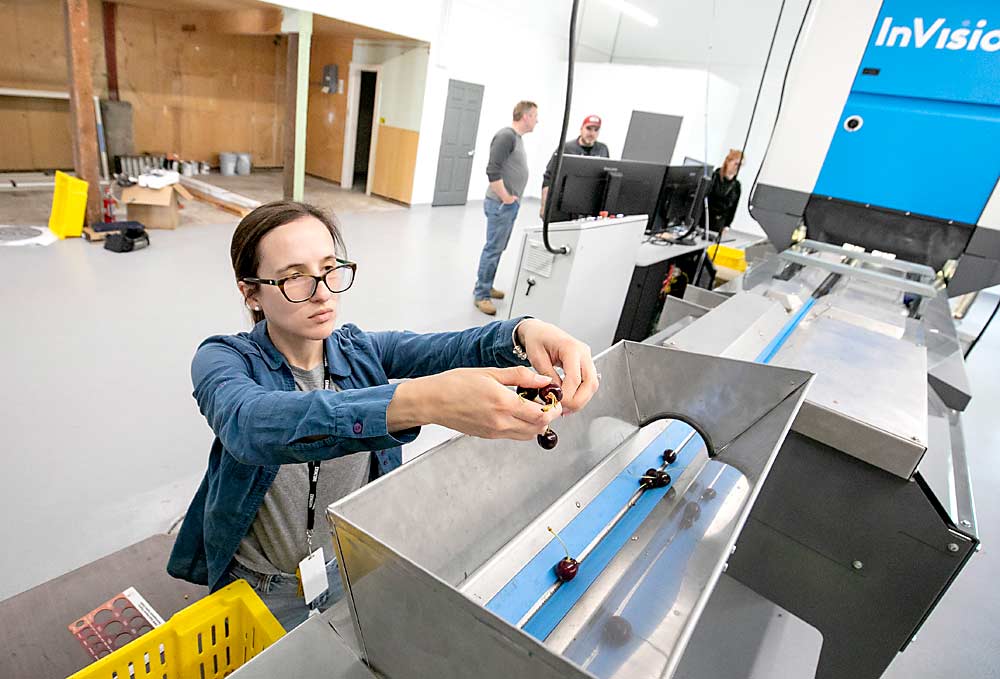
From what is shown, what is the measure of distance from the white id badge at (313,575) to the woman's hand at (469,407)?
53cm

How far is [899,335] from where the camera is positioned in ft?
6.00

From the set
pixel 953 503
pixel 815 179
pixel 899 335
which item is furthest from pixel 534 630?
pixel 815 179

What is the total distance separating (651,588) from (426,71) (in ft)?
25.4

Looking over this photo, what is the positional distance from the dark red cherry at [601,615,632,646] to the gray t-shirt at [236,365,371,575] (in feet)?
1.92

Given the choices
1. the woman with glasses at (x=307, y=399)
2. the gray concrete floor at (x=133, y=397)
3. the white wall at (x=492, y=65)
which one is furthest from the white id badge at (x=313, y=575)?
the white wall at (x=492, y=65)

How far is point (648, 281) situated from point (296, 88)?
166 inches

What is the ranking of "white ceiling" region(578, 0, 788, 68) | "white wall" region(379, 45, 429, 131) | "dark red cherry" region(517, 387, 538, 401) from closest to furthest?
"dark red cherry" region(517, 387, 538, 401), "white wall" region(379, 45, 429, 131), "white ceiling" region(578, 0, 788, 68)

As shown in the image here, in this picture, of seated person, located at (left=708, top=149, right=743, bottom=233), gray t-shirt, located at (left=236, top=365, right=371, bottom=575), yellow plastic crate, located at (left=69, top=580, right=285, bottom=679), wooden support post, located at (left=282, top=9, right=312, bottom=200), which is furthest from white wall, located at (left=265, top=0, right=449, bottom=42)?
yellow plastic crate, located at (left=69, top=580, right=285, bottom=679)

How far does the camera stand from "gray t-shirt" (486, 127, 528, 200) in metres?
4.10

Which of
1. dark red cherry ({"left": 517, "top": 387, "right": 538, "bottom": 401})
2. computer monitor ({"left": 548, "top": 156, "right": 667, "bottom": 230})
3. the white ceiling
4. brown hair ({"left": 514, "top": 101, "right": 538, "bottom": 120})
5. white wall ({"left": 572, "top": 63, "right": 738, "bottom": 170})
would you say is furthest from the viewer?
the white ceiling

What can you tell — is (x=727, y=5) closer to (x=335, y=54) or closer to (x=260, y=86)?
(x=335, y=54)

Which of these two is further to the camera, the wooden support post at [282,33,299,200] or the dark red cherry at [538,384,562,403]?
the wooden support post at [282,33,299,200]

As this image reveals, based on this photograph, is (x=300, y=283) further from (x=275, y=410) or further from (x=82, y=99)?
(x=82, y=99)

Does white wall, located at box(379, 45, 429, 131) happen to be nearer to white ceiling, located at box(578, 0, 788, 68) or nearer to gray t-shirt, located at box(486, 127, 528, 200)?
white ceiling, located at box(578, 0, 788, 68)
